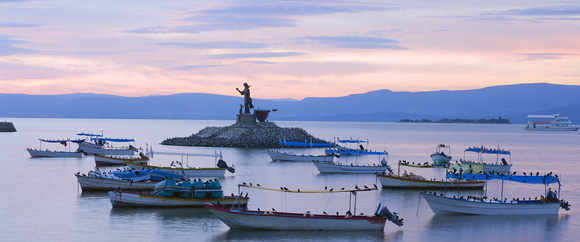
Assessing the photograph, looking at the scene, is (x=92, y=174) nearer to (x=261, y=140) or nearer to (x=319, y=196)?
(x=319, y=196)

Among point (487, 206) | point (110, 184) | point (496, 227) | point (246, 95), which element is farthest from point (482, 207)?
point (246, 95)

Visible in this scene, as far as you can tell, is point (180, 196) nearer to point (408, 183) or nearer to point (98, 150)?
point (408, 183)

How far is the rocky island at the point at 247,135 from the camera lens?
341 feet

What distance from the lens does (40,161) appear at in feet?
240

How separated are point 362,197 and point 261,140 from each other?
6146cm

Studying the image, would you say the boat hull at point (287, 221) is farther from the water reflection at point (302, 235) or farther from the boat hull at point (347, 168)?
the boat hull at point (347, 168)

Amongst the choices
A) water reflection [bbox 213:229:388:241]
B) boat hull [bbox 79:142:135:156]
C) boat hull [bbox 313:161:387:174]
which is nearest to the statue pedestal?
boat hull [bbox 79:142:135:156]

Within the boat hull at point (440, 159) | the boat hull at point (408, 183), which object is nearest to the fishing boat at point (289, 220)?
the boat hull at point (408, 183)

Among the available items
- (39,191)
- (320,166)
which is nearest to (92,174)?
(39,191)

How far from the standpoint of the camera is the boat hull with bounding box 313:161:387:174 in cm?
6091

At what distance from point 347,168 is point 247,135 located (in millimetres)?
46249

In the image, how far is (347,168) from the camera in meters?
61.6

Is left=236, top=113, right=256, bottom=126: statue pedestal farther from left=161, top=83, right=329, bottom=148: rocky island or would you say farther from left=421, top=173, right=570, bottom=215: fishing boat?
left=421, top=173, right=570, bottom=215: fishing boat

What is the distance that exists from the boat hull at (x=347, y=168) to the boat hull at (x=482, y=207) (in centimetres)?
2372
